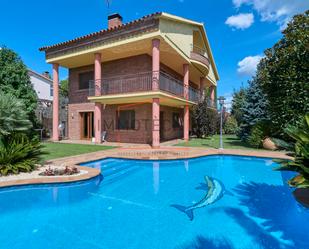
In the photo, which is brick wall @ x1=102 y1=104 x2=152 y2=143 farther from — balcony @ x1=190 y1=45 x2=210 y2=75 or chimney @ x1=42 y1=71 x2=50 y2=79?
chimney @ x1=42 y1=71 x2=50 y2=79

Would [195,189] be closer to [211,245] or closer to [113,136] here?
[211,245]

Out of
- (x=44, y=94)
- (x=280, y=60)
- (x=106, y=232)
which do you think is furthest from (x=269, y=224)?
(x=44, y=94)

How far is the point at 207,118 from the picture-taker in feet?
66.4

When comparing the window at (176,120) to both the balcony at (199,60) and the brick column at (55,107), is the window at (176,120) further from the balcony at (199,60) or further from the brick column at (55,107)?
the brick column at (55,107)

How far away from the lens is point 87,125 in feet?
63.5

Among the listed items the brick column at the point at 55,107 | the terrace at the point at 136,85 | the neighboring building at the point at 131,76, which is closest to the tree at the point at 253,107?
the neighboring building at the point at 131,76

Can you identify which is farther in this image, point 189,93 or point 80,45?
point 189,93

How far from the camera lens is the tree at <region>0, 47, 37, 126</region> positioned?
16.3 metres

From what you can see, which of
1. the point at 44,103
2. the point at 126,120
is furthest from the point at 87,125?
the point at 44,103

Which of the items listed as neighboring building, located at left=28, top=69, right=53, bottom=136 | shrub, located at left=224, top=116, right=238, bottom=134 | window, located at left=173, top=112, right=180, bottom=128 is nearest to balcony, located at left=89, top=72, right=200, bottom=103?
window, located at left=173, top=112, right=180, bottom=128

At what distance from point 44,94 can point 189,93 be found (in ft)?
79.2

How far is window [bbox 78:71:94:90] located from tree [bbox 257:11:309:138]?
14.5 m

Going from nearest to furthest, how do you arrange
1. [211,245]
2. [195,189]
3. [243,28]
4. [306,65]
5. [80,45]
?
[211,245] → [195,189] → [306,65] → [80,45] → [243,28]

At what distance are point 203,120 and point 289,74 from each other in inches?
424
